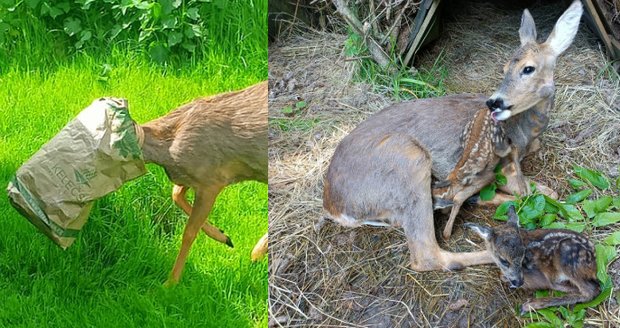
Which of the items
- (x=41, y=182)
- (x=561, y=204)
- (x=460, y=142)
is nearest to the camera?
(x=41, y=182)

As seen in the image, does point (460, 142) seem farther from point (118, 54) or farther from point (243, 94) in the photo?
point (118, 54)

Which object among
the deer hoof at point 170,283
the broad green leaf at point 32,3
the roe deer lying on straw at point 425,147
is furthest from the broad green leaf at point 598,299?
the broad green leaf at point 32,3

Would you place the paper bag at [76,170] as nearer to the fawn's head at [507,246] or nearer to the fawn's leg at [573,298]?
the fawn's head at [507,246]

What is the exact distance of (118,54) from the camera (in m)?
1.86

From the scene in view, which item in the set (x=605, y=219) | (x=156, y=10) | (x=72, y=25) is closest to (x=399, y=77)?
(x=605, y=219)

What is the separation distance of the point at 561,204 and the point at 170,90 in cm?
92

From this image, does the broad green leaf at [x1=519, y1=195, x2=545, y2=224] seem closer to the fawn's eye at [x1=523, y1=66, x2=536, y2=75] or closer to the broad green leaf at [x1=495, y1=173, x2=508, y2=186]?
the broad green leaf at [x1=495, y1=173, x2=508, y2=186]

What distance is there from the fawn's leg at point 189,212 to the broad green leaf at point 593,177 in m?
0.83

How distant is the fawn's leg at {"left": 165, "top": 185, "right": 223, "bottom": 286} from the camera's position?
1813 mm

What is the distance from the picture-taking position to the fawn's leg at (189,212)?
1.83 meters

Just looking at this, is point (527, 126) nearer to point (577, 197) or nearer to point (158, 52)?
point (577, 197)

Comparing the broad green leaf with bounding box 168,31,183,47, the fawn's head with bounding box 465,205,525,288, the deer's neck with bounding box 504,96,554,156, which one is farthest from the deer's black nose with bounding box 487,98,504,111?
the broad green leaf with bounding box 168,31,183,47

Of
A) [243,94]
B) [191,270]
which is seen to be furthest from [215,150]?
[191,270]

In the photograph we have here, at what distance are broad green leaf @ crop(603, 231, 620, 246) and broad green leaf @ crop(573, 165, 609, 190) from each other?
0.41ft
